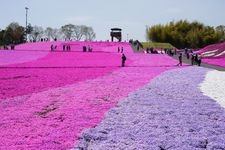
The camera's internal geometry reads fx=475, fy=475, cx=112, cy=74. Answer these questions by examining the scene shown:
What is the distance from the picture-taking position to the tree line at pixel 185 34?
471 feet

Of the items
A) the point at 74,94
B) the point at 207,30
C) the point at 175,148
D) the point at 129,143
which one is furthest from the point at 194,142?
the point at 207,30

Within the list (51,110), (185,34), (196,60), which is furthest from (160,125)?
(185,34)

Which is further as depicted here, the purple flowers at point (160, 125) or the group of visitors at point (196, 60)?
the group of visitors at point (196, 60)

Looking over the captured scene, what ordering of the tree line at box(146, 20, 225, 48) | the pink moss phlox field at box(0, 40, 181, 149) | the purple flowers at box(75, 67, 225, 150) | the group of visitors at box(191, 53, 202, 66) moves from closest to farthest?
the purple flowers at box(75, 67, 225, 150) → the pink moss phlox field at box(0, 40, 181, 149) → the group of visitors at box(191, 53, 202, 66) → the tree line at box(146, 20, 225, 48)

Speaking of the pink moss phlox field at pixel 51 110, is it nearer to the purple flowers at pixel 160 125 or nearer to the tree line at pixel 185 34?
the purple flowers at pixel 160 125

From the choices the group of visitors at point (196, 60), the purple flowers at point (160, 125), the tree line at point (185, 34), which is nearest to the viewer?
the purple flowers at point (160, 125)

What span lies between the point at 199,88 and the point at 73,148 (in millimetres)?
16289

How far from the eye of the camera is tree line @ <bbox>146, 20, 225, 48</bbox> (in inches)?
5650

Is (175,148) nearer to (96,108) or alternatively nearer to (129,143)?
(129,143)

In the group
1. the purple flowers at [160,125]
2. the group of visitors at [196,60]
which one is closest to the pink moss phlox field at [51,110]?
the purple flowers at [160,125]

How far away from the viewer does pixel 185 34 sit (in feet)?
489

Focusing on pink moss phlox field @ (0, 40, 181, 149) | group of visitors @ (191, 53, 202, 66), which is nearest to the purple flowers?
pink moss phlox field @ (0, 40, 181, 149)

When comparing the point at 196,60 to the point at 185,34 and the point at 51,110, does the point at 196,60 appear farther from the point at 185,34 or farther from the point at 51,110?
the point at 185,34

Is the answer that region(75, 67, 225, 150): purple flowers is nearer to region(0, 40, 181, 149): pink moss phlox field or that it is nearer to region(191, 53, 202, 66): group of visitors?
region(0, 40, 181, 149): pink moss phlox field
